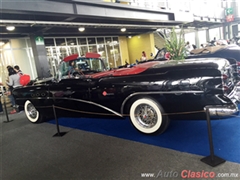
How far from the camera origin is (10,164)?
3.58 metres

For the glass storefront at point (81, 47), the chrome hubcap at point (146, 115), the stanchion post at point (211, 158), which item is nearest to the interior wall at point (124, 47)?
the glass storefront at point (81, 47)

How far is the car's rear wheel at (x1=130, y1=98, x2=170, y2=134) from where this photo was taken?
3.59 metres

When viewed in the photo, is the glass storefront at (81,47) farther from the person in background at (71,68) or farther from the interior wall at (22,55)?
the person in background at (71,68)

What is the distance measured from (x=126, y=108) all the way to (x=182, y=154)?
4.53ft

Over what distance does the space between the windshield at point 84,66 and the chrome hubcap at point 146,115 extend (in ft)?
7.34

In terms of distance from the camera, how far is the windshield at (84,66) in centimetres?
529

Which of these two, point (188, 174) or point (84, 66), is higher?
point (84, 66)

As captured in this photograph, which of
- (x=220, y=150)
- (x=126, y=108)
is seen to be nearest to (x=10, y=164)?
(x=126, y=108)

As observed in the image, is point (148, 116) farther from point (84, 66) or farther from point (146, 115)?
point (84, 66)

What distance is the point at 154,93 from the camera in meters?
3.54

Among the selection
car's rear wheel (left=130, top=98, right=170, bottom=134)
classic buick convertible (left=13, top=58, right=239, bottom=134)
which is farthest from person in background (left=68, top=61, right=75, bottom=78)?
car's rear wheel (left=130, top=98, right=170, bottom=134)

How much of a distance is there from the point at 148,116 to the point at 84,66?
2540 mm

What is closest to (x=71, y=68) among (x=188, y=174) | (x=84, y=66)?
(x=84, y=66)

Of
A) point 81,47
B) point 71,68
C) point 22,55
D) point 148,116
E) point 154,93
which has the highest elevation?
point 81,47
